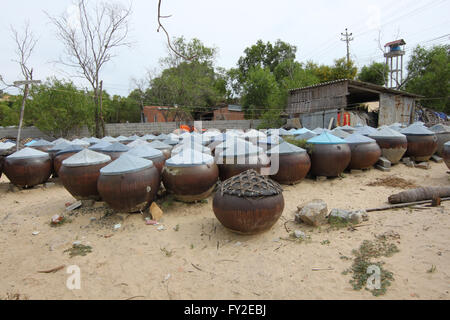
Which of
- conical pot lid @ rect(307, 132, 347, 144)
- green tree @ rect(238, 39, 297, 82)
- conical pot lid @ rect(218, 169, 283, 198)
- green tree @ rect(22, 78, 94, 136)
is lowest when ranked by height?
conical pot lid @ rect(218, 169, 283, 198)

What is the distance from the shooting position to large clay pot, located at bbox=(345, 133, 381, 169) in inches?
302

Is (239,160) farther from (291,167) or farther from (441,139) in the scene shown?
(441,139)

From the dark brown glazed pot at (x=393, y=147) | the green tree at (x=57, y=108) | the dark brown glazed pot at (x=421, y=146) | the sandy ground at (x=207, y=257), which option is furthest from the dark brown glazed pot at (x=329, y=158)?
the green tree at (x=57, y=108)

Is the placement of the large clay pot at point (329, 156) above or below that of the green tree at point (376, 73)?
below

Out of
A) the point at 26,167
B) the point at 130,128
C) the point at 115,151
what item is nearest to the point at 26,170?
the point at 26,167

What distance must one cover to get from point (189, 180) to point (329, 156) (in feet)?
13.5

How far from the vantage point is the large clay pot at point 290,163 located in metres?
6.66

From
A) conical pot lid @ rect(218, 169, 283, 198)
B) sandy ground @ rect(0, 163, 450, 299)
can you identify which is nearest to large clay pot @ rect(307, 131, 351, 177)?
sandy ground @ rect(0, 163, 450, 299)

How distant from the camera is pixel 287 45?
3281cm

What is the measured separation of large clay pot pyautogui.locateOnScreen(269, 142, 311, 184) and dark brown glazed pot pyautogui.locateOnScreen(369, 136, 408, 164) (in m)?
3.46

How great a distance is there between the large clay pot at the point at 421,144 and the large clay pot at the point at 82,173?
9.65m

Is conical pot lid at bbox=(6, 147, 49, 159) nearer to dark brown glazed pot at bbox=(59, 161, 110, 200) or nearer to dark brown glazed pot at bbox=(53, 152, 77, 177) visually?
dark brown glazed pot at bbox=(53, 152, 77, 177)

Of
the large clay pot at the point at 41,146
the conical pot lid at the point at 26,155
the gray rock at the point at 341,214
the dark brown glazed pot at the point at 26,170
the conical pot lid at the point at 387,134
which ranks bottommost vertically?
the gray rock at the point at 341,214

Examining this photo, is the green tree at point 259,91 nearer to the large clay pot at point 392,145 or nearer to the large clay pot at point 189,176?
the large clay pot at point 392,145
